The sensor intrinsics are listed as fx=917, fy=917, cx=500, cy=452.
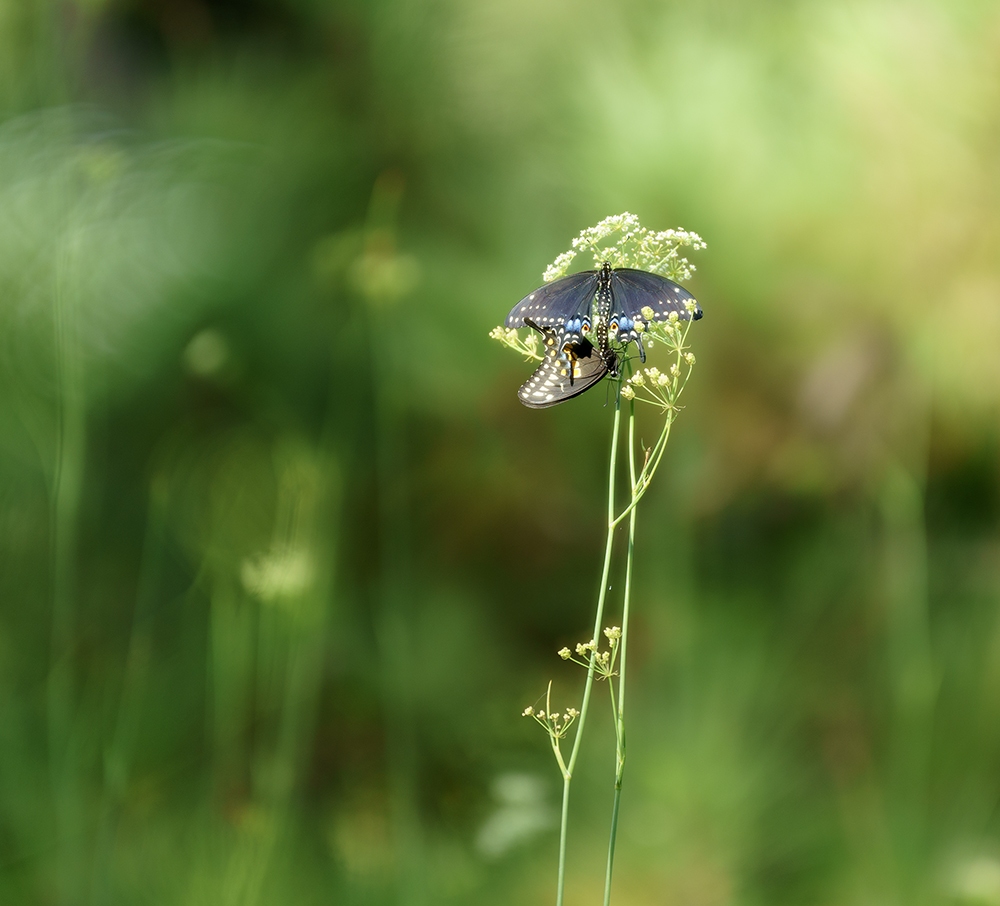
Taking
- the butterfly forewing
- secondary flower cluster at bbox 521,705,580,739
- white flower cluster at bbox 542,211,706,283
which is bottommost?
secondary flower cluster at bbox 521,705,580,739

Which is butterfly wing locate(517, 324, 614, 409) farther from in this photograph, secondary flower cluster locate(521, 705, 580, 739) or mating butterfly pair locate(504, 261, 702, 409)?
secondary flower cluster locate(521, 705, 580, 739)

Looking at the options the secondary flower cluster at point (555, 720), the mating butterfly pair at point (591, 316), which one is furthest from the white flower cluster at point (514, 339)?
the secondary flower cluster at point (555, 720)

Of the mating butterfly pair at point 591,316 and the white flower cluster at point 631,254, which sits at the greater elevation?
the white flower cluster at point 631,254

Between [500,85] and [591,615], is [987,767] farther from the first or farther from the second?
[500,85]

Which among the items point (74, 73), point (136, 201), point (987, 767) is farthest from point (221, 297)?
point (987, 767)

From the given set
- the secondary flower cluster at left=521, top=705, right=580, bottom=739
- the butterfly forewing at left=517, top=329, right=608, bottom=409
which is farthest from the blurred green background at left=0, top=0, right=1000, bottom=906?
the butterfly forewing at left=517, top=329, right=608, bottom=409

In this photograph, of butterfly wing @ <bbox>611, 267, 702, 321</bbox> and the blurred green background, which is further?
the blurred green background

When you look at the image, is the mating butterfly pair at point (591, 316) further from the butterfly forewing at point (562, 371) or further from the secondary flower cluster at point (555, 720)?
the secondary flower cluster at point (555, 720)
